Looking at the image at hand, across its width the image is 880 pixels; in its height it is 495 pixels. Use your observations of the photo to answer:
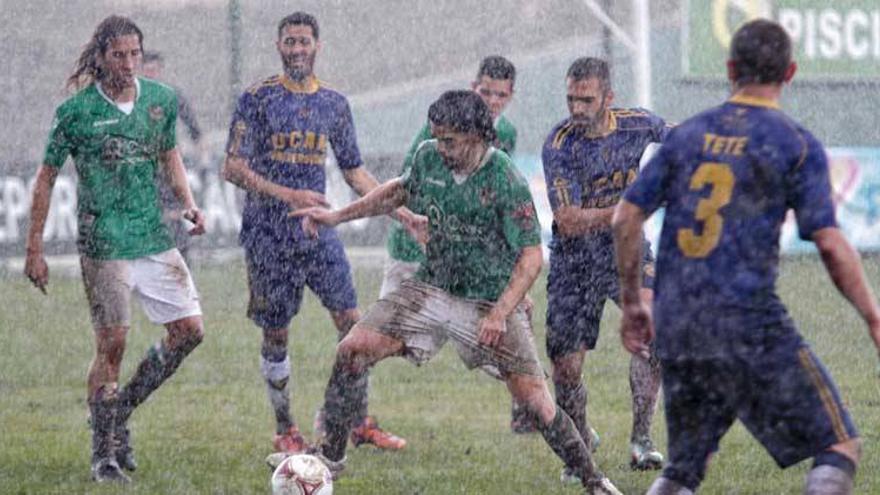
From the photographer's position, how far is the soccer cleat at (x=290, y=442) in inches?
385

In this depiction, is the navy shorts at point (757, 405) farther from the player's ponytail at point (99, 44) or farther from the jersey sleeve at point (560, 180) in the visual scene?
the player's ponytail at point (99, 44)

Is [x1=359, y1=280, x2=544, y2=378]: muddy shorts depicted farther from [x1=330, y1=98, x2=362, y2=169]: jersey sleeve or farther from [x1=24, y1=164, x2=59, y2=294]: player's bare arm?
[x1=330, y1=98, x2=362, y2=169]: jersey sleeve

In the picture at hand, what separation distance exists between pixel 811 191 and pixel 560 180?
309 cm

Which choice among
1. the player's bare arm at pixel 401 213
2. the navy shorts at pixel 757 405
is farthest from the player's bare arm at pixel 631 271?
the player's bare arm at pixel 401 213

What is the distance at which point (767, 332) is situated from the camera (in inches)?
238

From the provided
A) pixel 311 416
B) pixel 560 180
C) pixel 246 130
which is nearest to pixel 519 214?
pixel 560 180

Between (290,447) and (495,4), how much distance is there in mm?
26307

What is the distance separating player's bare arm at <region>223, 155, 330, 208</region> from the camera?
9.80 m

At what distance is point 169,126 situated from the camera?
9.22m

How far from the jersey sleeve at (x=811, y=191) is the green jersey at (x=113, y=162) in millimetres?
4044

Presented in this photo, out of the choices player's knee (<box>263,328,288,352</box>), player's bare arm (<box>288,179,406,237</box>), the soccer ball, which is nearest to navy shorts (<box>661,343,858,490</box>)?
the soccer ball

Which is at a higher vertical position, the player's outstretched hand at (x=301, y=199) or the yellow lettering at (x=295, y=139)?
the yellow lettering at (x=295, y=139)

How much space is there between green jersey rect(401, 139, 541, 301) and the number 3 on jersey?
1.98m

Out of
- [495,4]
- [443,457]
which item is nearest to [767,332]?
[443,457]
